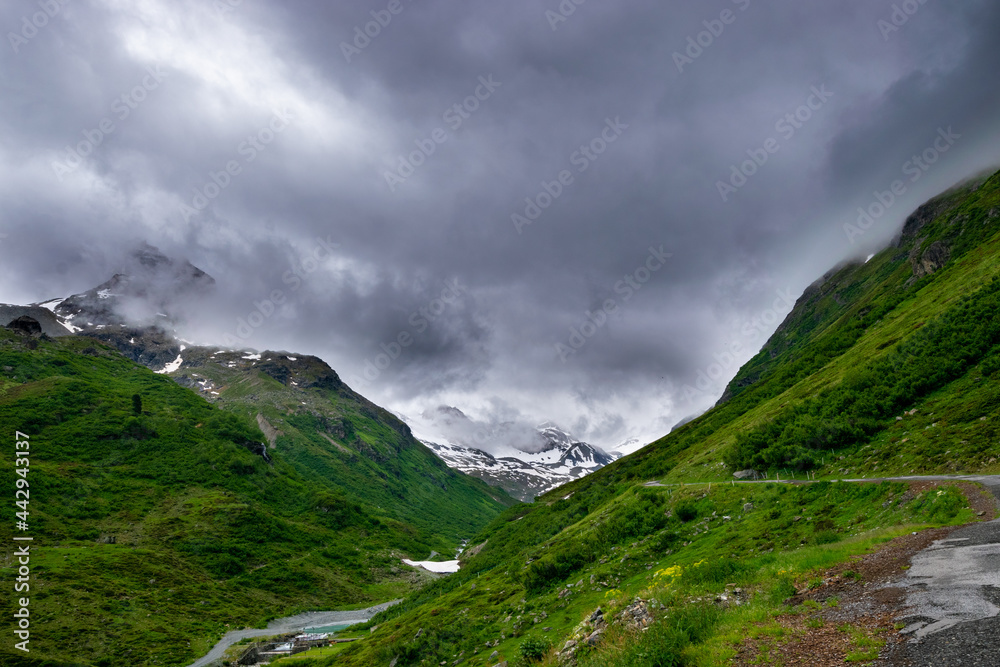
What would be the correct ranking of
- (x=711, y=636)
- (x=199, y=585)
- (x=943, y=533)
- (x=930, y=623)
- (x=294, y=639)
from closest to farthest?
(x=930, y=623), (x=711, y=636), (x=943, y=533), (x=294, y=639), (x=199, y=585)

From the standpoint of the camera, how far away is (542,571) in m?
34.8

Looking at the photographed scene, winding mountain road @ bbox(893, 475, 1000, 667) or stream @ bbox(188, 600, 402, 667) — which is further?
stream @ bbox(188, 600, 402, 667)

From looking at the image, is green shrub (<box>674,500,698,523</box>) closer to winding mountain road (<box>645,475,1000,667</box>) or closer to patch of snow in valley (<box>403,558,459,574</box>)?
winding mountain road (<box>645,475,1000,667</box>)

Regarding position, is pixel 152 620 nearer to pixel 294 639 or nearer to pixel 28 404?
pixel 294 639

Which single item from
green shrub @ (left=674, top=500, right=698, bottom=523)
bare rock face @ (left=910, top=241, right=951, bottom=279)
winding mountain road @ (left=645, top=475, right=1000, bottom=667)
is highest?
bare rock face @ (left=910, top=241, right=951, bottom=279)

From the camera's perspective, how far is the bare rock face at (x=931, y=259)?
106 metres

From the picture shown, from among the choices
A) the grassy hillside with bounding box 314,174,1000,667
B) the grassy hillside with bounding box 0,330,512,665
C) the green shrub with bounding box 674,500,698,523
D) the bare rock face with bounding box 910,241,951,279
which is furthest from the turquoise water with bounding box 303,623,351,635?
the bare rock face with bounding box 910,241,951,279

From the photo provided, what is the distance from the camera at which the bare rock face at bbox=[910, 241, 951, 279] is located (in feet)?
349

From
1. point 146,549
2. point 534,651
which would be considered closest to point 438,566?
point 146,549

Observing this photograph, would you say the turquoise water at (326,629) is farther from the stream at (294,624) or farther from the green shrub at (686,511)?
the green shrub at (686,511)

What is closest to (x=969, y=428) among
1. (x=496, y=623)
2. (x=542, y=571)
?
(x=542, y=571)

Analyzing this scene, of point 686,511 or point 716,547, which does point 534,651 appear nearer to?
point 716,547

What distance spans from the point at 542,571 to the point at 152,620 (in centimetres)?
10595

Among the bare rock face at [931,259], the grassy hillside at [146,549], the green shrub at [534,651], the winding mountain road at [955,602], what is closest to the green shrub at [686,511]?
the green shrub at [534,651]
